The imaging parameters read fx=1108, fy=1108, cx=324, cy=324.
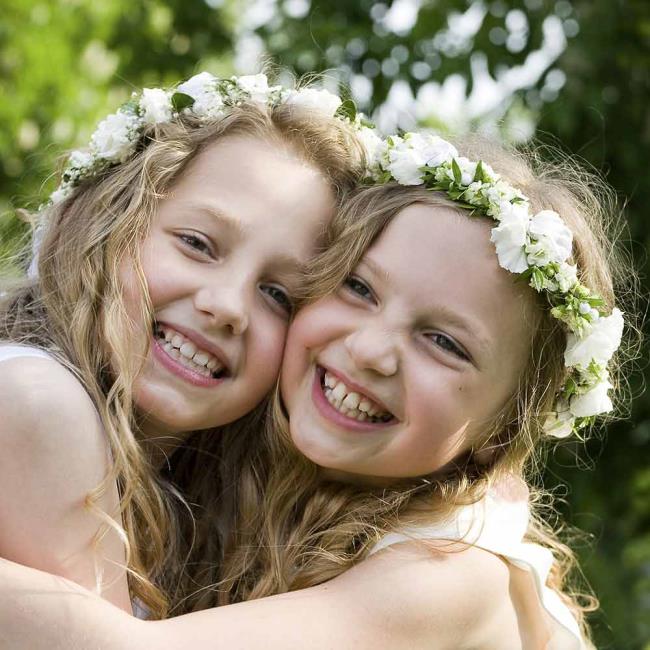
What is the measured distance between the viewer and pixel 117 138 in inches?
132

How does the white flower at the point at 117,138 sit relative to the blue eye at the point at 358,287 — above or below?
above

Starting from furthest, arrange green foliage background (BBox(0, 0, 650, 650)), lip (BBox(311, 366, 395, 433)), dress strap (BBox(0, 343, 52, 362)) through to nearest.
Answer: green foliage background (BBox(0, 0, 650, 650))
lip (BBox(311, 366, 395, 433))
dress strap (BBox(0, 343, 52, 362))

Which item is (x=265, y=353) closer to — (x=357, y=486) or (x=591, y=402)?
(x=357, y=486)

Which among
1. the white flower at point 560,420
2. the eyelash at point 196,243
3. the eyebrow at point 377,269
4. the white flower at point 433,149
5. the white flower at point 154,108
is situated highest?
the white flower at point 433,149

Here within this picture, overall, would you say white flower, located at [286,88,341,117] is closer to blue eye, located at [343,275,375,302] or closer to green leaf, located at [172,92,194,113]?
green leaf, located at [172,92,194,113]

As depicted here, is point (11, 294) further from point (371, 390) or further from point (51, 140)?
point (51, 140)

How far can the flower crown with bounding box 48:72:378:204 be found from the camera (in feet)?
11.1

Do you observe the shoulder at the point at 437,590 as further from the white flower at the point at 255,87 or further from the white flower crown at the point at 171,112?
the white flower at the point at 255,87

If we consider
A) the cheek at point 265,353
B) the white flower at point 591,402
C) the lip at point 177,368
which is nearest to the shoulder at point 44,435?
the lip at point 177,368

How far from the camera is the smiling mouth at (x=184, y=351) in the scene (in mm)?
3020

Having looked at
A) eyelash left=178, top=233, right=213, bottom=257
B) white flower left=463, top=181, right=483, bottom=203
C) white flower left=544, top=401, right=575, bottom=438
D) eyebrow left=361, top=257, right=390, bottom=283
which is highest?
white flower left=463, top=181, right=483, bottom=203

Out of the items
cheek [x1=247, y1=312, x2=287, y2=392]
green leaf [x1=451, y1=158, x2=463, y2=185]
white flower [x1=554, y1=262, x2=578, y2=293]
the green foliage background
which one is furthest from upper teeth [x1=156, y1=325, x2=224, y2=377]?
the green foliage background

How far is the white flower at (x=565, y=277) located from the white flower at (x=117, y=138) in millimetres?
1339

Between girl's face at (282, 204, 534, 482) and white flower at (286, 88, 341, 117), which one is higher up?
white flower at (286, 88, 341, 117)
